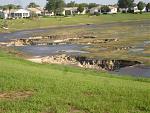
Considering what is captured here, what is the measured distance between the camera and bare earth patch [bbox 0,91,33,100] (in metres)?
14.1

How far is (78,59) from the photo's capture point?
39.3 meters

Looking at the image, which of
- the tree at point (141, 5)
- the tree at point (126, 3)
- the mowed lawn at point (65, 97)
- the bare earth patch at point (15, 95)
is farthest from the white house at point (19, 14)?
the bare earth patch at point (15, 95)

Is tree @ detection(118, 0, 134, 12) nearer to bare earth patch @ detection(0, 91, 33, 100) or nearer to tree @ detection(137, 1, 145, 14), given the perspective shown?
tree @ detection(137, 1, 145, 14)

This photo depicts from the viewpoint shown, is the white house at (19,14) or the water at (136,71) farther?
the white house at (19,14)

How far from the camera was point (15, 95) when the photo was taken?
14375mm

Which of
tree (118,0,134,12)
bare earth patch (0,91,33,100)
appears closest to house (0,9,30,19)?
tree (118,0,134,12)

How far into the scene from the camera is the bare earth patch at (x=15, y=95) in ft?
46.2

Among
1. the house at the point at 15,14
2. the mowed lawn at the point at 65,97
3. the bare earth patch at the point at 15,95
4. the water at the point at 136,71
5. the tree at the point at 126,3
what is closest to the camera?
the mowed lawn at the point at 65,97

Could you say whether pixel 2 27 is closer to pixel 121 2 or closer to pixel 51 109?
pixel 121 2

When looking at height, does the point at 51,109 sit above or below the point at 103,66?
above

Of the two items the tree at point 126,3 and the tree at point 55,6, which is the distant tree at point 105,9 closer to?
the tree at point 126,3

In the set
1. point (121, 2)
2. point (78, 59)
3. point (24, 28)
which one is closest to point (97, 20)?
point (24, 28)

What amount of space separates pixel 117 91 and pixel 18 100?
366 cm

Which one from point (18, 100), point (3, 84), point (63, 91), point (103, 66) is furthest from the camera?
point (103, 66)
